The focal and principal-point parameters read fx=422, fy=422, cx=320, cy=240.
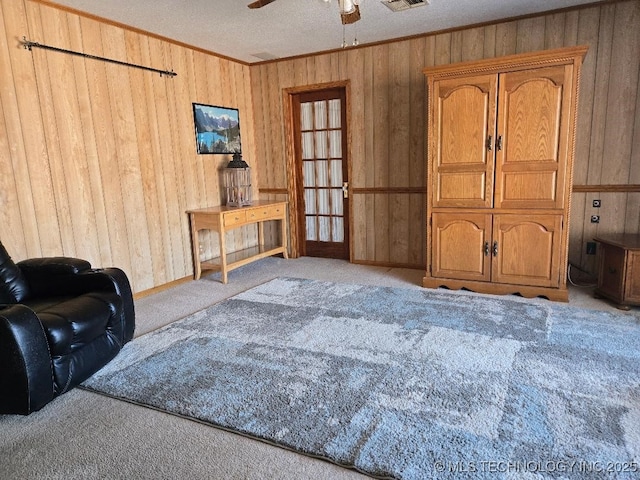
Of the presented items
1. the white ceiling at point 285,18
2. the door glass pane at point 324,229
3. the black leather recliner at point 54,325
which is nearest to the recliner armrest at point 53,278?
the black leather recliner at point 54,325

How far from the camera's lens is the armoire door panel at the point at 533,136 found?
343 cm

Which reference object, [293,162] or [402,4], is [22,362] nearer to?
[402,4]

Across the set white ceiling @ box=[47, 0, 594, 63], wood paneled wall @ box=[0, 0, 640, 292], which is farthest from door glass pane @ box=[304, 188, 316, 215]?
white ceiling @ box=[47, 0, 594, 63]

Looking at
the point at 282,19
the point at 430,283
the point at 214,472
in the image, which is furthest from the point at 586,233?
the point at 214,472

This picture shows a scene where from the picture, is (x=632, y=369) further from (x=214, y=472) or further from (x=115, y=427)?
(x=115, y=427)

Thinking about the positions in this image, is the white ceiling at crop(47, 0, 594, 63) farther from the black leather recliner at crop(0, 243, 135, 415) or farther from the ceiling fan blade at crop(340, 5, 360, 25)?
the black leather recliner at crop(0, 243, 135, 415)

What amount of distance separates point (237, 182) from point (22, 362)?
3559 mm

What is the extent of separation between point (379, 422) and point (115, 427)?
4.22ft

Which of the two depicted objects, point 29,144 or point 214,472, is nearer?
point 214,472

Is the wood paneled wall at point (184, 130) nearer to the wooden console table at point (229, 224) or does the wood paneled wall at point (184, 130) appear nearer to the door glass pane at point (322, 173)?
the wooden console table at point (229, 224)

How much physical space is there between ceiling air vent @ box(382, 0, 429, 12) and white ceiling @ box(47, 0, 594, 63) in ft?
0.31

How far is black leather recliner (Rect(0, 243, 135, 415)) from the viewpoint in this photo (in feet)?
6.85

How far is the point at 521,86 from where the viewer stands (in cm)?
350

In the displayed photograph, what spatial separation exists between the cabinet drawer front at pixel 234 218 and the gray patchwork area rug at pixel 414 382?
121 centimetres
